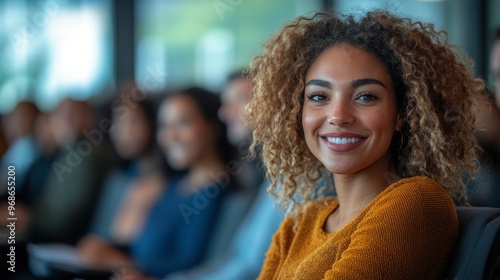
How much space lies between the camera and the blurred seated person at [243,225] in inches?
90.0

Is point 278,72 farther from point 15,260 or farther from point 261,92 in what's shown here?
point 15,260

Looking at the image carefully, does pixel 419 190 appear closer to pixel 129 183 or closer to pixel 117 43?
pixel 129 183

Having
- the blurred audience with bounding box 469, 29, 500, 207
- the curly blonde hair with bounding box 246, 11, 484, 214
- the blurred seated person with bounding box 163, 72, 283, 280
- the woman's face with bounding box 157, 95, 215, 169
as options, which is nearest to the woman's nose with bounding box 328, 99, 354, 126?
the curly blonde hair with bounding box 246, 11, 484, 214

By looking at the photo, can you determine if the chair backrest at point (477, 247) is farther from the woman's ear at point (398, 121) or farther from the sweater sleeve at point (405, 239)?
the woman's ear at point (398, 121)

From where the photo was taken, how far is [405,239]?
1.19 metres

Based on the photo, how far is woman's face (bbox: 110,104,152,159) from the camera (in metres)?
3.45

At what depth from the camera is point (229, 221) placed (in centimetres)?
269

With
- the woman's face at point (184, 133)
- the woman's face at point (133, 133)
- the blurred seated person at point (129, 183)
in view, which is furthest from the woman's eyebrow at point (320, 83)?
the woman's face at point (133, 133)

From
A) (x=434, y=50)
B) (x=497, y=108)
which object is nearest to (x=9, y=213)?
(x=497, y=108)

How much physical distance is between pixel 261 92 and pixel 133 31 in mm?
3373

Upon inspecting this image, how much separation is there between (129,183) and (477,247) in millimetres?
2475

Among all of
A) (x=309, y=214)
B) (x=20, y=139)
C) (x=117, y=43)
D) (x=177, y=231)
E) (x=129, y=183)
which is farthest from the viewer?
(x=117, y=43)

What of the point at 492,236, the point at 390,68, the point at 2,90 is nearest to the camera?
the point at 492,236

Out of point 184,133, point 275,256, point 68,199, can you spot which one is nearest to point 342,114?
point 275,256
